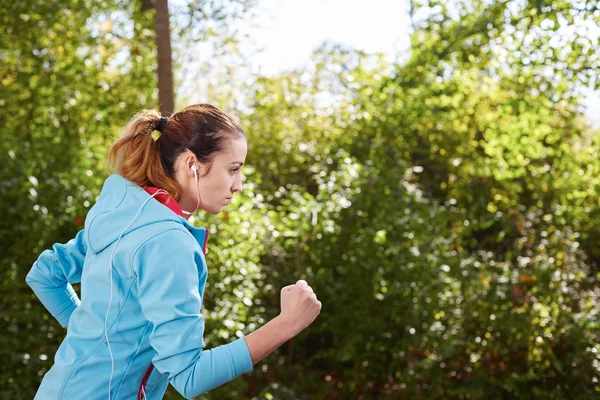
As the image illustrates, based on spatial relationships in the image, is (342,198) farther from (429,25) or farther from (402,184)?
(429,25)

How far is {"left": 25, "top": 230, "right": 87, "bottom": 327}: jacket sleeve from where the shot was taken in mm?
2205

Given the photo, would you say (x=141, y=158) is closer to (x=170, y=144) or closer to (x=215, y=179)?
(x=170, y=144)

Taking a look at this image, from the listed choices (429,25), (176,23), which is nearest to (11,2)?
(176,23)

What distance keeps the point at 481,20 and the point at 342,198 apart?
1.61m

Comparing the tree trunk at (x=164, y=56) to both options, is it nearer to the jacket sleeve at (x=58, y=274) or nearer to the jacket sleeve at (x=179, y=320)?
the jacket sleeve at (x=58, y=274)

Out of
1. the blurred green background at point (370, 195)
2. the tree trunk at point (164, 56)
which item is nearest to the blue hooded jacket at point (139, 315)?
the blurred green background at point (370, 195)

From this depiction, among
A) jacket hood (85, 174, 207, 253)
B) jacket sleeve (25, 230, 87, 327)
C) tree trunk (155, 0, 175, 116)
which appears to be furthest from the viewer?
tree trunk (155, 0, 175, 116)

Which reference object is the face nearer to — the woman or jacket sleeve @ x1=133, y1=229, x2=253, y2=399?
the woman

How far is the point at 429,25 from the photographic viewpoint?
18.4 ft

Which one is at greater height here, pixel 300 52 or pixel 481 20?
pixel 481 20

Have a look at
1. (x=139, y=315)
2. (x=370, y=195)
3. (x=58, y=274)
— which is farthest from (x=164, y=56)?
(x=139, y=315)

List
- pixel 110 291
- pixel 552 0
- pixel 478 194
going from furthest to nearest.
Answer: pixel 478 194 → pixel 552 0 → pixel 110 291

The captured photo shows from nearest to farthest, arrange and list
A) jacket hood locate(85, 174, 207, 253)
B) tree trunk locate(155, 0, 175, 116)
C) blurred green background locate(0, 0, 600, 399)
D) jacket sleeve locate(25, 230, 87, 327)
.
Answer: jacket hood locate(85, 174, 207, 253)
jacket sleeve locate(25, 230, 87, 327)
blurred green background locate(0, 0, 600, 399)
tree trunk locate(155, 0, 175, 116)

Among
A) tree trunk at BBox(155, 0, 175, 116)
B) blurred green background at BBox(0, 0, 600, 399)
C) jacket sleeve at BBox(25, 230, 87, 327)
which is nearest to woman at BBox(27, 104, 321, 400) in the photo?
jacket sleeve at BBox(25, 230, 87, 327)
